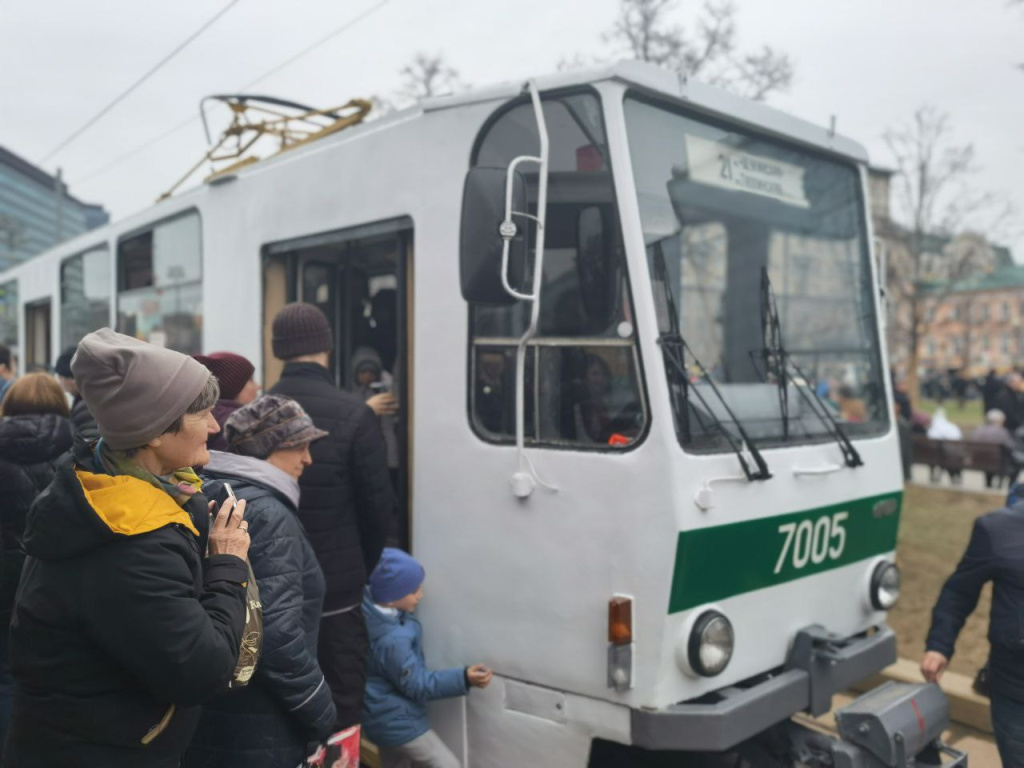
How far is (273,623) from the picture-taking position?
230cm

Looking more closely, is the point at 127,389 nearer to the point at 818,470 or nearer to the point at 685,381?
the point at 685,381

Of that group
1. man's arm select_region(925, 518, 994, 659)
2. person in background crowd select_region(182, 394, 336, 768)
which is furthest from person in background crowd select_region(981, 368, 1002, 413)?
person in background crowd select_region(182, 394, 336, 768)

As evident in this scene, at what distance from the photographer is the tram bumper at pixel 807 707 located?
306 centimetres

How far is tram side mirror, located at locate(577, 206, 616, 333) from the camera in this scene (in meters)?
3.23

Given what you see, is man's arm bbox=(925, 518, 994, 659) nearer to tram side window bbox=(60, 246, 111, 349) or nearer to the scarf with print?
the scarf with print

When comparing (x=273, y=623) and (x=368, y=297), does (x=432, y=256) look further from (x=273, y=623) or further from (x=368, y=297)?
(x=273, y=623)

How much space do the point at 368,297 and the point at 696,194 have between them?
5.80 ft

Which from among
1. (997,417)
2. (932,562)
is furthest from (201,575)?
(997,417)

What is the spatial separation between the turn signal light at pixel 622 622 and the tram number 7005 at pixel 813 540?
744 millimetres

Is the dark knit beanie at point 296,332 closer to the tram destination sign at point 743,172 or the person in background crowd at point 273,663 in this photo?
the person in background crowd at point 273,663

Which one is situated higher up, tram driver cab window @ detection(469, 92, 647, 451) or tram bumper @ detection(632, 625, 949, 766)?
tram driver cab window @ detection(469, 92, 647, 451)

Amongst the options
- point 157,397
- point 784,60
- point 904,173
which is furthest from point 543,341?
point 904,173

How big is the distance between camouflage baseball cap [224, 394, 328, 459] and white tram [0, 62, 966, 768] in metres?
0.80

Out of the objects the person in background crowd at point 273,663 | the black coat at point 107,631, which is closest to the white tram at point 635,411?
the person in background crowd at point 273,663
